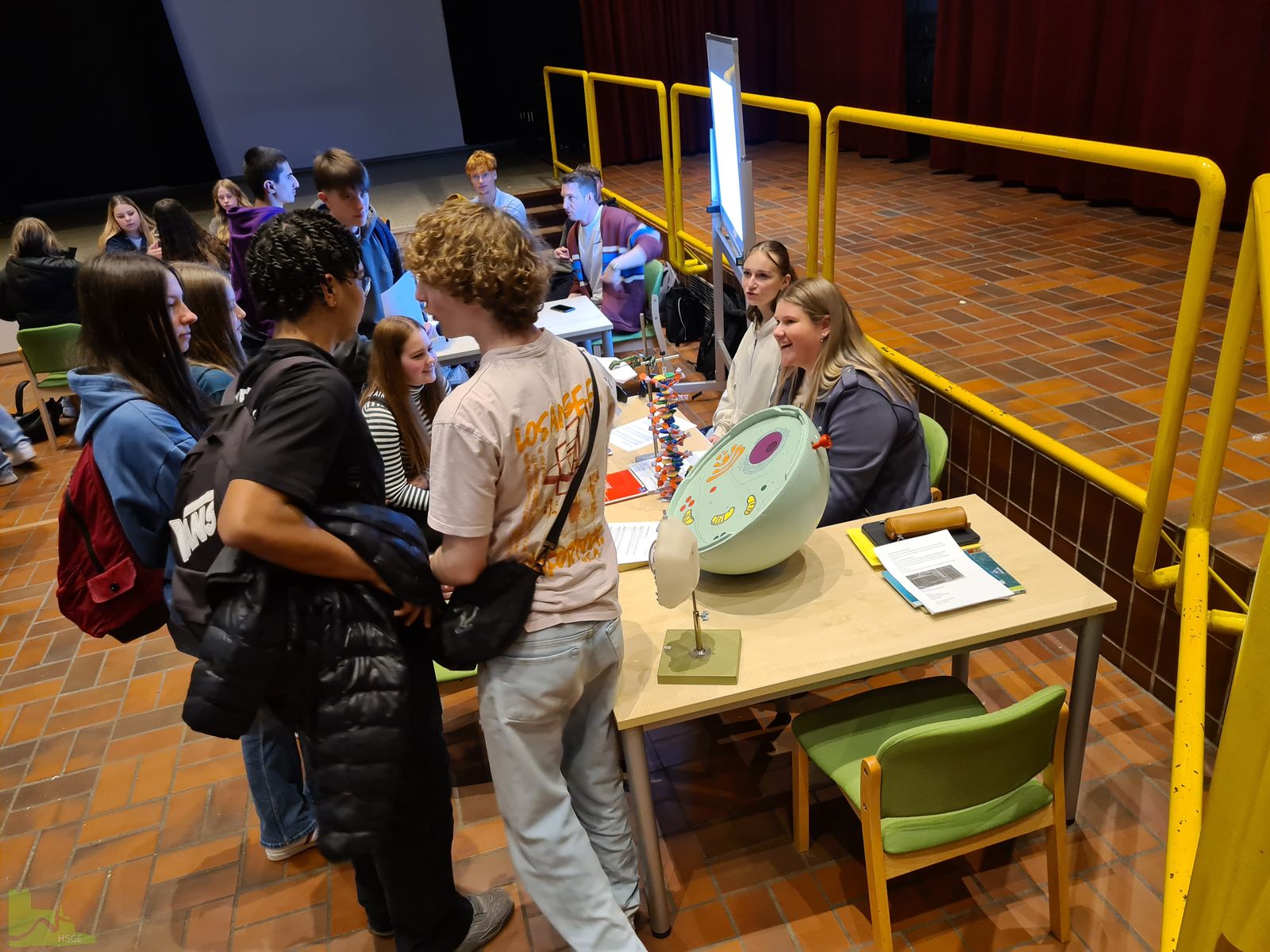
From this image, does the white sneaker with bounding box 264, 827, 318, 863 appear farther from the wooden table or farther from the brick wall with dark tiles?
→ the brick wall with dark tiles

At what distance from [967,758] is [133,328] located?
6.60 ft

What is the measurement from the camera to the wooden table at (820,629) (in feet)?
6.03

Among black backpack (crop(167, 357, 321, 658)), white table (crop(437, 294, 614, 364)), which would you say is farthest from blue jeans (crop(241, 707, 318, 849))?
white table (crop(437, 294, 614, 364))

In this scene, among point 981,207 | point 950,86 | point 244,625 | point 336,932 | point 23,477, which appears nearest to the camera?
point 244,625

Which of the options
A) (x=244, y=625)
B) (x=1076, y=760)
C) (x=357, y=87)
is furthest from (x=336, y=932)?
(x=357, y=87)

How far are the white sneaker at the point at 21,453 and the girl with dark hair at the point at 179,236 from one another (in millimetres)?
1575

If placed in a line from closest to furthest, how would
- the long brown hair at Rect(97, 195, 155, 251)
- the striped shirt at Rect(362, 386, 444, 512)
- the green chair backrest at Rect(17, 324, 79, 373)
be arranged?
the striped shirt at Rect(362, 386, 444, 512) < the green chair backrest at Rect(17, 324, 79, 373) < the long brown hair at Rect(97, 195, 155, 251)

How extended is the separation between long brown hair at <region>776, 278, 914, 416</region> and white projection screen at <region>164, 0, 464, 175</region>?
8486 mm

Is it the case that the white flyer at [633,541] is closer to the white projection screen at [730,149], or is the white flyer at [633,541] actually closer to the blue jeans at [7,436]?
the white projection screen at [730,149]

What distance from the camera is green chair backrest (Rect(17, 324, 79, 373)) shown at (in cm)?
503

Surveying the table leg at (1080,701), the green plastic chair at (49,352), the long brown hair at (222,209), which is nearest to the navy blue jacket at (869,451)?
the table leg at (1080,701)

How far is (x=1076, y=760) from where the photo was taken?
2166 mm

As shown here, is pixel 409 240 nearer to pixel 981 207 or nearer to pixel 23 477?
pixel 23 477

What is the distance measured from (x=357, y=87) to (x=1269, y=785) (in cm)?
1058
